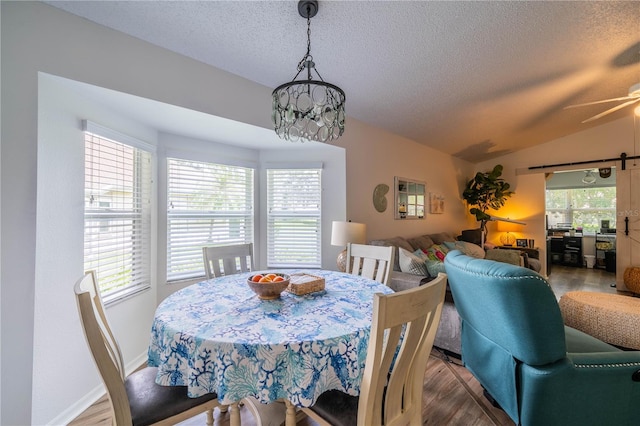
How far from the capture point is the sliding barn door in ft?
14.8

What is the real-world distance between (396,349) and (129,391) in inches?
47.2

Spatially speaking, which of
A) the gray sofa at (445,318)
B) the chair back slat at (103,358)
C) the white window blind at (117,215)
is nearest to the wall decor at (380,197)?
the gray sofa at (445,318)

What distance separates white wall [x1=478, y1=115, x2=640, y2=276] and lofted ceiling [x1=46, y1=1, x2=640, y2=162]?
1.75 meters

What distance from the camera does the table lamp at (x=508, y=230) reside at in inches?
222

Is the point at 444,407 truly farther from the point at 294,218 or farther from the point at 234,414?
the point at 294,218

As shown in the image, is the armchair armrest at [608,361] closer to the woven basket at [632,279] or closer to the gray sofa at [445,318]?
the gray sofa at [445,318]

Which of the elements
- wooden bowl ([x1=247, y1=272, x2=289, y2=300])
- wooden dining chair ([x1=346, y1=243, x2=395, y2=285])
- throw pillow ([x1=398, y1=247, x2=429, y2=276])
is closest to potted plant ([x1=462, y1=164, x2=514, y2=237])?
throw pillow ([x1=398, y1=247, x2=429, y2=276])

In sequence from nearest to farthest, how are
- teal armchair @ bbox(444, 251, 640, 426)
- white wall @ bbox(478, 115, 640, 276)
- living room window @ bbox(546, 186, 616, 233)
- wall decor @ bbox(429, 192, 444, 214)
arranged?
teal armchair @ bbox(444, 251, 640, 426), white wall @ bbox(478, 115, 640, 276), wall decor @ bbox(429, 192, 444, 214), living room window @ bbox(546, 186, 616, 233)

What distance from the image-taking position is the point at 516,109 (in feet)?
11.8

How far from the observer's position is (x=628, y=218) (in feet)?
15.0

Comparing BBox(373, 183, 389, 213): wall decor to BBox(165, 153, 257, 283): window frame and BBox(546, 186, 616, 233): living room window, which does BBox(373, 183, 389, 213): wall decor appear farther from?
BBox(546, 186, 616, 233): living room window

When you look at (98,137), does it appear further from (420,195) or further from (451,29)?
Result: (420,195)

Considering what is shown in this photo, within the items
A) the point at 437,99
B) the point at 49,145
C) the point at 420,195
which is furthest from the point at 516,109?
the point at 49,145

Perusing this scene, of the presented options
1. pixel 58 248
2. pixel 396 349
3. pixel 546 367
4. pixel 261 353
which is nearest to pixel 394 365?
pixel 396 349
